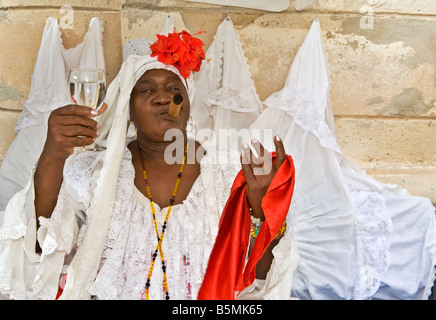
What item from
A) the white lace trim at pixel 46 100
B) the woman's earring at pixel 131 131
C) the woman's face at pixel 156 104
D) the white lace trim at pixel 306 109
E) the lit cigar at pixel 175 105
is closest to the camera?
the lit cigar at pixel 175 105

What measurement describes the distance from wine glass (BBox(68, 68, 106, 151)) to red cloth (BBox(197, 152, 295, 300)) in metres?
0.63

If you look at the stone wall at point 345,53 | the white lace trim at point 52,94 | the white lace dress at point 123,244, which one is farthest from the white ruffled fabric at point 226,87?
the white lace dress at point 123,244

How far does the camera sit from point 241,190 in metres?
1.92

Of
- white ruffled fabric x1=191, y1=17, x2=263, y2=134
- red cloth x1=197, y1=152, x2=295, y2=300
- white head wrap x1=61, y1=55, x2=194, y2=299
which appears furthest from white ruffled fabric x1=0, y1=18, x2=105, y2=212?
red cloth x1=197, y1=152, x2=295, y2=300

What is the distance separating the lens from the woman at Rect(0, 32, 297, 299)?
1839 millimetres

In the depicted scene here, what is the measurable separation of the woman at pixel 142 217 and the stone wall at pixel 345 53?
961mm

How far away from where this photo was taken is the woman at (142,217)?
1.84 meters

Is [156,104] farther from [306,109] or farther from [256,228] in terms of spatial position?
[306,109]

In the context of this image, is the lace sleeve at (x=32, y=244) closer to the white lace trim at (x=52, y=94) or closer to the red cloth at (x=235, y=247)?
the red cloth at (x=235, y=247)

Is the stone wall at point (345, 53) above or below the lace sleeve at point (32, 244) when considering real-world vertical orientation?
above

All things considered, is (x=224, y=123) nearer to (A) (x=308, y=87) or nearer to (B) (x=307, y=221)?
(A) (x=308, y=87)

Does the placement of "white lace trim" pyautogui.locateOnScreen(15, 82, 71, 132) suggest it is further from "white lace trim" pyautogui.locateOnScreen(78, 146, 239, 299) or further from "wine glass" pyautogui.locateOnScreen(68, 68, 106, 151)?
"wine glass" pyautogui.locateOnScreen(68, 68, 106, 151)

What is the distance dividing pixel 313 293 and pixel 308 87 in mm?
1241

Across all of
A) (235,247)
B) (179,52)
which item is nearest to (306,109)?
(179,52)
